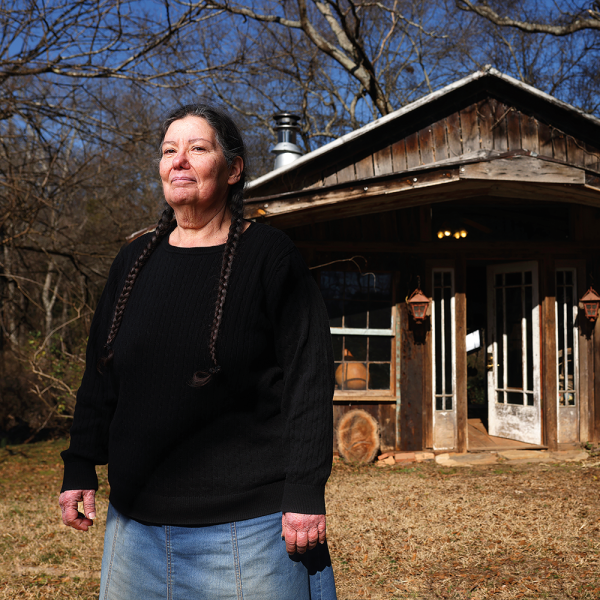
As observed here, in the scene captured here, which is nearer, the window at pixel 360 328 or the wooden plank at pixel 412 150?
the wooden plank at pixel 412 150

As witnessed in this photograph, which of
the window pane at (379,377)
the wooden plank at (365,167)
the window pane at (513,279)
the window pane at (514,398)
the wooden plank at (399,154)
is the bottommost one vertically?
the window pane at (514,398)

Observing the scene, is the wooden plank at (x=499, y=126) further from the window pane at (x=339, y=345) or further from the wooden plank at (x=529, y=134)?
the window pane at (x=339, y=345)

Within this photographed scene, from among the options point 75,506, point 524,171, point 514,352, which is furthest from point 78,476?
point 514,352

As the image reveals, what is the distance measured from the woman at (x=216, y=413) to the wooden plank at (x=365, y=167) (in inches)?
229

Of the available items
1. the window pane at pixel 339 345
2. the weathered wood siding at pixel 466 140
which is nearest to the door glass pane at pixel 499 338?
the weathered wood siding at pixel 466 140

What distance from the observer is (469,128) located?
24.1 ft

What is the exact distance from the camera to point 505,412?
8188 millimetres

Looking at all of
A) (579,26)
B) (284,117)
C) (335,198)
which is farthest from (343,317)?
(579,26)

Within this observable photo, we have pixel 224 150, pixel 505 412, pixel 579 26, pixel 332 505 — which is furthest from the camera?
pixel 579 26

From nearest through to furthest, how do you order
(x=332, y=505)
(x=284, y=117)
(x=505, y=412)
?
(x=332, y=505)
(x=505, y=412)
(x=284, y=117)

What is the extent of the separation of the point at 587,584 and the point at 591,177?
3.88 metres

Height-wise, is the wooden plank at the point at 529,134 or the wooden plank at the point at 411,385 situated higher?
the wooden plank at the point at 529,134

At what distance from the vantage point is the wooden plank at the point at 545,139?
7395mm

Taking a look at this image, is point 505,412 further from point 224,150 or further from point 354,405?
point 224,150
